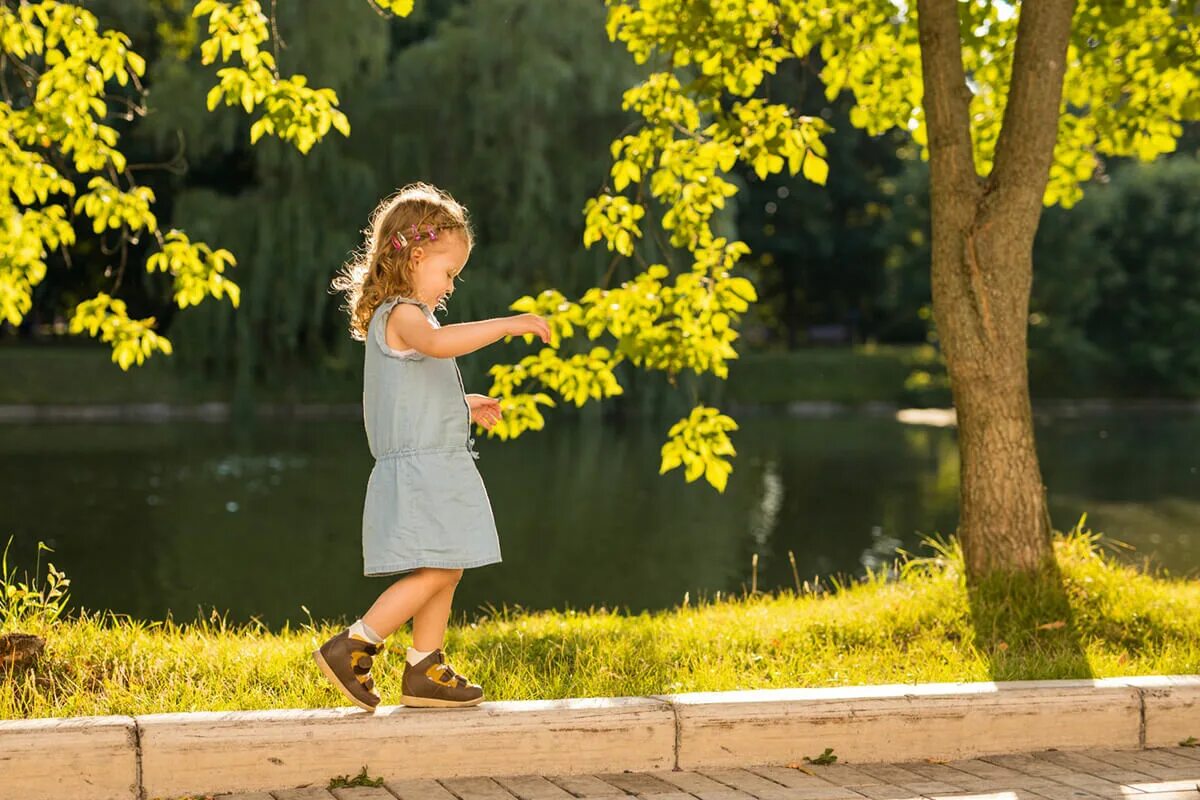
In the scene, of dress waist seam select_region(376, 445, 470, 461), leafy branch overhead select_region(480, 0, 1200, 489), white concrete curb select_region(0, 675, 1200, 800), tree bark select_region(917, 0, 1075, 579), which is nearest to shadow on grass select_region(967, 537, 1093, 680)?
tree bark select_region(917, 0, 1075, 579)

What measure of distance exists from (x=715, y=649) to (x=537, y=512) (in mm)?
10837

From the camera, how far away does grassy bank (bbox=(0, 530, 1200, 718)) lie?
16.1ft

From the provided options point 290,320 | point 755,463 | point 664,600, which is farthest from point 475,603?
point 290,320

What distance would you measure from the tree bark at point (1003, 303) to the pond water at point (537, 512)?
409 cm

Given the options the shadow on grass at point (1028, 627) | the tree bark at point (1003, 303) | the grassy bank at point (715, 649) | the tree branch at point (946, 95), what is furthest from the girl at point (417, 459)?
the tree branch at point (946, 95)

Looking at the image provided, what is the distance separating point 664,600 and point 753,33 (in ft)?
17.3

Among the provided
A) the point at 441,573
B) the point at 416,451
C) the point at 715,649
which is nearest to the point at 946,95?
the point at 715,649

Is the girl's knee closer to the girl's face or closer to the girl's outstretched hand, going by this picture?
the girl's outstretched hand

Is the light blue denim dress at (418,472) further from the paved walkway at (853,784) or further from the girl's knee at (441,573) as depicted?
the paved walkway at (853,784)

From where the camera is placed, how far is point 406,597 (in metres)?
4.18

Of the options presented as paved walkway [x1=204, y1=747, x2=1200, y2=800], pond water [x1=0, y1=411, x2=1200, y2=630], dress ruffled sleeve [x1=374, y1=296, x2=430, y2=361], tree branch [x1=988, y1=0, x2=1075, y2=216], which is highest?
tree branch [x1=988, y1=0, x2=1075, y2=216]

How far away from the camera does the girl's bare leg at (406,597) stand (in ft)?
13.6

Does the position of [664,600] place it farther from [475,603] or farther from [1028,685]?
[1028,685]

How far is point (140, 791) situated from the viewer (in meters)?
3.91
